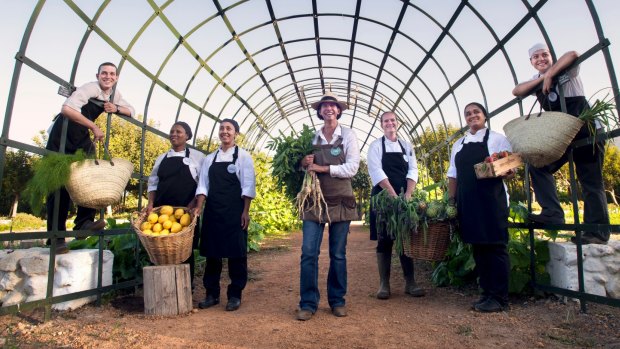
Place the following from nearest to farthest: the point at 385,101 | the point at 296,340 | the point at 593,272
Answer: the point at 296,340
the point at 593,272
the point at 385,101

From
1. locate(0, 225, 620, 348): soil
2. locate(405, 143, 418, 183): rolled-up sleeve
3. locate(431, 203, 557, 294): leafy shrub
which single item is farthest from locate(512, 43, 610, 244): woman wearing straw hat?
locate(405, 143, 418, 183): rolled-up sleeve

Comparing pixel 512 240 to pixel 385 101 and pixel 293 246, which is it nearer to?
pixel 293 246

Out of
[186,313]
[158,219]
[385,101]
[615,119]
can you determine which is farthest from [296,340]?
[385,101]

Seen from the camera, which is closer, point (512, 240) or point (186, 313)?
point (186, 313)

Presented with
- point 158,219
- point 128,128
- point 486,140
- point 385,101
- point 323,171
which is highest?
point 128,128

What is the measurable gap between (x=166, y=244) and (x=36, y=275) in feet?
4.17

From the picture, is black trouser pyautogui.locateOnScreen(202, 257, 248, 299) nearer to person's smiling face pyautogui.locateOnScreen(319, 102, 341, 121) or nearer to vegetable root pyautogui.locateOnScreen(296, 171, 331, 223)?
vegetable root pyautogui.locateOnScreen(296, 171, 331, 223)

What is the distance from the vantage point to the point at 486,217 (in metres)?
4.00

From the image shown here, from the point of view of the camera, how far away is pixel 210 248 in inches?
178

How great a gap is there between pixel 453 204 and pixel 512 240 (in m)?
0.90

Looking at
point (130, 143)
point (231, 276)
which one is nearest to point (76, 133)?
point (231, 276)

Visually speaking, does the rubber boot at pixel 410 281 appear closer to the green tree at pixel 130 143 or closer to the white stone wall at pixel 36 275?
the white stone wall at pixel 36 275

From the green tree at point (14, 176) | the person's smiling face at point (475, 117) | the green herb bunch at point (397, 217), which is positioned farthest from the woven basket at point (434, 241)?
the green tree at point (14, 176)

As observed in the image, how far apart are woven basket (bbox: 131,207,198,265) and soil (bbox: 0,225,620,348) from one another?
58 cm
